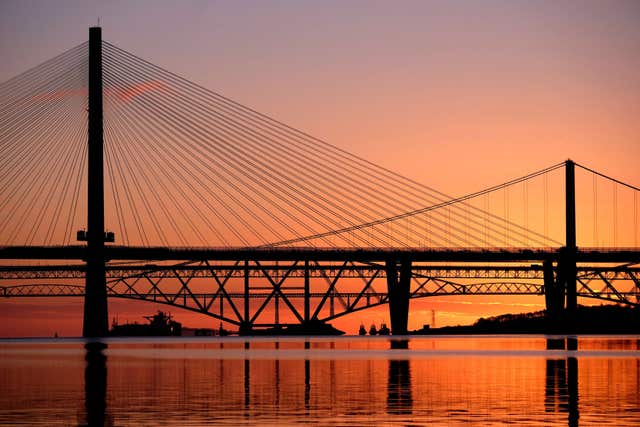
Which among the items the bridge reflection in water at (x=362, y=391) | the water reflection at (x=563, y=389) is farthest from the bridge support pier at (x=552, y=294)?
the water reflection at (x=563, y=389)

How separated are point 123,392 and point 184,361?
2642 centimetres

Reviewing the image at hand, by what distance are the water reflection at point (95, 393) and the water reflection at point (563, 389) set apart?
12.2 metres

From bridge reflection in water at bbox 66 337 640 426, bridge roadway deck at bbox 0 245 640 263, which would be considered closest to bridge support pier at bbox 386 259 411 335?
bridge roadway deck at bbox 0 245 640 263

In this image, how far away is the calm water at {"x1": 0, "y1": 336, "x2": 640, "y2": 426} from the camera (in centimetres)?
3503

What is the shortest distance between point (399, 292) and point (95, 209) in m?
45.7

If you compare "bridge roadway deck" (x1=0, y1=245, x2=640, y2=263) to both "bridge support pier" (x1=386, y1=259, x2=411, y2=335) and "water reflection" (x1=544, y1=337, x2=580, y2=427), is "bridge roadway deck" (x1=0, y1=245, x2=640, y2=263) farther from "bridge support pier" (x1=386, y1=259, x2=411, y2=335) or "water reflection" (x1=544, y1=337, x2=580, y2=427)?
"water reflection" (x1=544, y1=337, x2=580, y2=427)

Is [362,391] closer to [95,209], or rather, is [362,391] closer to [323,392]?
[323,392]

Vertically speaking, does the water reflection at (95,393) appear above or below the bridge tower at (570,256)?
below

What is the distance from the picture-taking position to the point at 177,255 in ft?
423

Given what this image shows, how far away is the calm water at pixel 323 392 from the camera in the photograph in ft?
115

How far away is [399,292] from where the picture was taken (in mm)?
145250

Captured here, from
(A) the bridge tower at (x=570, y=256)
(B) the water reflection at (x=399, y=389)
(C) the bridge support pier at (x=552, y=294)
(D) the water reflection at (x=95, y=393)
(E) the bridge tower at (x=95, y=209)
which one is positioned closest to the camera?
(D) the water reflection at (x=95, y=393)

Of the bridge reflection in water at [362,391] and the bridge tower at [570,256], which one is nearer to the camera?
the bridge reflection in water at [362,391]

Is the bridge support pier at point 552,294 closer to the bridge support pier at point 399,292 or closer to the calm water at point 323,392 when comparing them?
the bridge support pier at point 399,292
